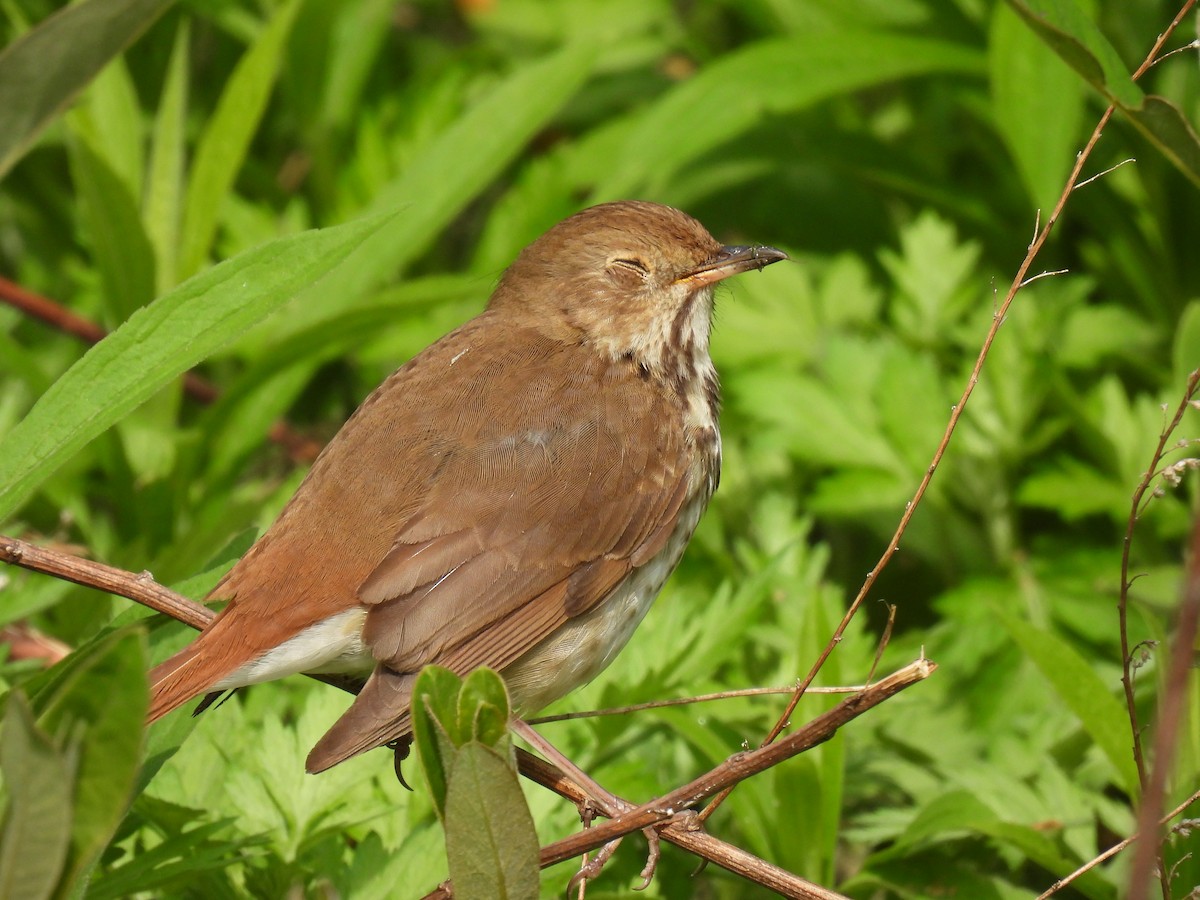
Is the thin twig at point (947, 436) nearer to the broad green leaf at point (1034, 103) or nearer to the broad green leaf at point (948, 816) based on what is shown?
the broad green leaf at point (948, 816)

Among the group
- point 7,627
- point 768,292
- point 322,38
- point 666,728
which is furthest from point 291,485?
point 322,38

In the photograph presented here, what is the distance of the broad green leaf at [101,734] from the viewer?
1.76 m

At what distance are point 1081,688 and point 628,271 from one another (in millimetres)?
1423

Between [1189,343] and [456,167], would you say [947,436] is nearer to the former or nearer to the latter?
[1189,343]

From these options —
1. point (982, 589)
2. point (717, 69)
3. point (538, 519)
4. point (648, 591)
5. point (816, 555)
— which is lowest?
point (982, 589)

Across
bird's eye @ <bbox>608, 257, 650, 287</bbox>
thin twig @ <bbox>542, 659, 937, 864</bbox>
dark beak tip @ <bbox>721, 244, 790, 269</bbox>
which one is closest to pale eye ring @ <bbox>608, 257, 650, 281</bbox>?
bird's eye @ <bbox>608, 257, 650, 287</bbox>

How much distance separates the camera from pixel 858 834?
330cm

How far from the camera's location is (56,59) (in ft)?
7.68

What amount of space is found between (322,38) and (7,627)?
110 inches

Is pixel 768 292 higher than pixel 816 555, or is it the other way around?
pixel 768 292

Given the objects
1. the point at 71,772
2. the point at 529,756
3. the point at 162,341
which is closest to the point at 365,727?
the point at 529,756

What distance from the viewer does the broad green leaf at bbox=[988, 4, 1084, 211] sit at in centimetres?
461

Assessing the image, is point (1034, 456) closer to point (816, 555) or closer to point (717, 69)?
point (816, 555)

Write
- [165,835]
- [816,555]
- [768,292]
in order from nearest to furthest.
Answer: [165,835] < [816,555] < [768,292]
